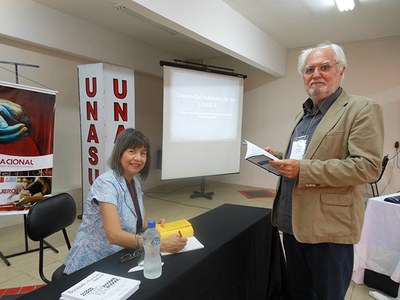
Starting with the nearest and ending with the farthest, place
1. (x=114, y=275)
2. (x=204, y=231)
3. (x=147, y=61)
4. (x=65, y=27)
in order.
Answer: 1. (x=114, y=275)
2. (x=204, y=231)
3. (x=65, y=27)
4. (x=147, y=61)

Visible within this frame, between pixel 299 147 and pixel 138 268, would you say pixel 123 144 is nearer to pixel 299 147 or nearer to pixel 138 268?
pixel 138 268

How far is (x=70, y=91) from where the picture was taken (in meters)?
4.15

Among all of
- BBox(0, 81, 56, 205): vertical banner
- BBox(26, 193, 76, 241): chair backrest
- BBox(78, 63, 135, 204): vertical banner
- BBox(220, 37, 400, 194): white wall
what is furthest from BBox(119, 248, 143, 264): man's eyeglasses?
BBox(220, 37, 400, 194): white wall

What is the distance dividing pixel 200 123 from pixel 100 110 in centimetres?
169

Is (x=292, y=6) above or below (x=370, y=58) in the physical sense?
above

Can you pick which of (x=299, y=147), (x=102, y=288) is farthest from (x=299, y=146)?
(x=102, y=288)

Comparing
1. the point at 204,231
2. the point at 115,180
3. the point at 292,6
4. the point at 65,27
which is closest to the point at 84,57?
the point at 65,27

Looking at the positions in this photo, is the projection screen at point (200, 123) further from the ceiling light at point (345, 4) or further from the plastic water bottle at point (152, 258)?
the plastic water bottle at point (152, 258)

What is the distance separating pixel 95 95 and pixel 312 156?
2.93 metres

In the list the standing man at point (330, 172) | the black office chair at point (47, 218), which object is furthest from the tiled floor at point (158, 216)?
the standing man at point (330, 172)

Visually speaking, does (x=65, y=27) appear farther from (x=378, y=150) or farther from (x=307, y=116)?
(x=378, y=150)

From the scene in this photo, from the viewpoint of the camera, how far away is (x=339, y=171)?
113 centimetres

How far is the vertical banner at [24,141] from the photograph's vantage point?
2584 mm

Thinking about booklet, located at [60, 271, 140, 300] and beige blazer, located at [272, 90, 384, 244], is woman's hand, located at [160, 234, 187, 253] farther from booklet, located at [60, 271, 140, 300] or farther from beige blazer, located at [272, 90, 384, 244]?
beige blazer, located at [272, 90, 384, 244]
